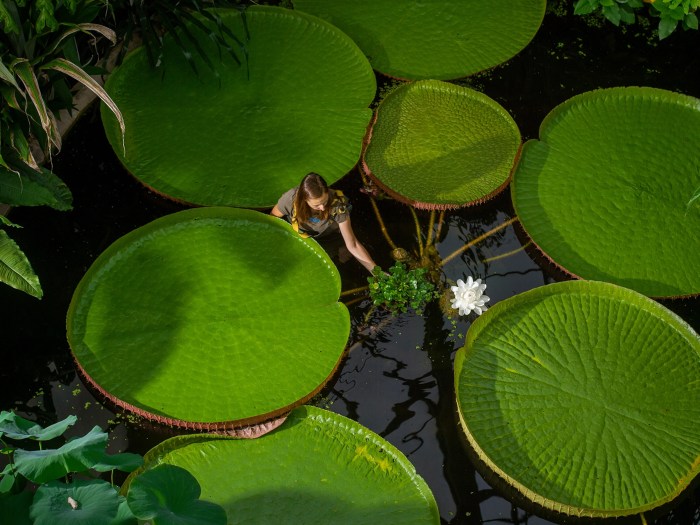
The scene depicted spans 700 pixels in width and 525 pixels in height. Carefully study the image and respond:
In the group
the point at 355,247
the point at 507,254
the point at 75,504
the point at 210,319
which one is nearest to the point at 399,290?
the point at 355,247

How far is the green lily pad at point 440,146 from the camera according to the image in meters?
3.80

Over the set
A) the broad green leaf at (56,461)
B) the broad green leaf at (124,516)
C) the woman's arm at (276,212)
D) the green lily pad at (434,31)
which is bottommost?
the woman's arm at (276,212)

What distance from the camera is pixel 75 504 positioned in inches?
81.1

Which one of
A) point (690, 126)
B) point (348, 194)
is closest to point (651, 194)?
point (690, 126)

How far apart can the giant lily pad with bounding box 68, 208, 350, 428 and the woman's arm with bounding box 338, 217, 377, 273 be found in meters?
0.14

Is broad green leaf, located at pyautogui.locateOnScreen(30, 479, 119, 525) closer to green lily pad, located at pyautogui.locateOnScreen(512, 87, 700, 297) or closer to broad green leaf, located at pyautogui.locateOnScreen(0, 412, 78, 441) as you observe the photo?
broad green leaf, located at pyautogui.locateOnScreen(0, 412, 78, 441)

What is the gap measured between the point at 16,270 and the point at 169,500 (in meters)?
1.42

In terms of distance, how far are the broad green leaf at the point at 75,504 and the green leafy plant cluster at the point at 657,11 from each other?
362 centimetres

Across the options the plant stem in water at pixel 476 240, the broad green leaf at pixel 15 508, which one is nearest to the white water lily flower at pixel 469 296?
the plant stem in water at pixel 476 240

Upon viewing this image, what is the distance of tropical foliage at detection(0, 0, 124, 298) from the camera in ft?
10.5

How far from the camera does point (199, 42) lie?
4.18 meters

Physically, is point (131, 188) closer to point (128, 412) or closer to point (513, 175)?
point (128, 412)

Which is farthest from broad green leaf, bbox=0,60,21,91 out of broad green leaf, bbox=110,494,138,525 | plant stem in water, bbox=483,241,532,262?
plant stem in water, bbox=483,241,532,262

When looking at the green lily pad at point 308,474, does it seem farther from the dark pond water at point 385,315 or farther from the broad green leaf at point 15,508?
the broad green leaf at point 15,508
